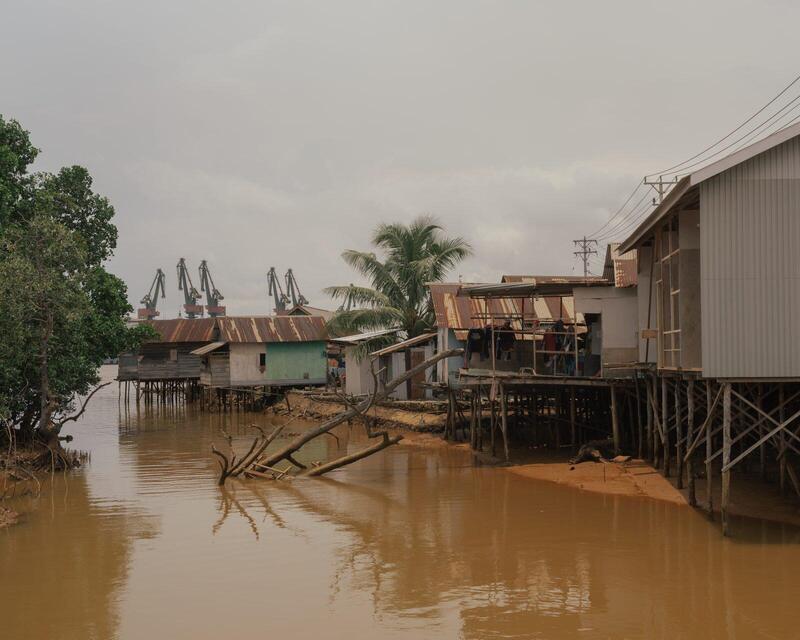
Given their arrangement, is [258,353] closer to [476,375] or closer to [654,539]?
[476,375]

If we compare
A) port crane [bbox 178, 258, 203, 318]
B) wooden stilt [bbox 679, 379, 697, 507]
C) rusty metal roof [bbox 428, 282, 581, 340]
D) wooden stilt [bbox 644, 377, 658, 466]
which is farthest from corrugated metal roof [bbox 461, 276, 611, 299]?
port crane [bbox 178, 258, 203, 318]

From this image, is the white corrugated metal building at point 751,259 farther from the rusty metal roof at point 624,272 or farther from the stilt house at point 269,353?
the stilt house at point 269,353

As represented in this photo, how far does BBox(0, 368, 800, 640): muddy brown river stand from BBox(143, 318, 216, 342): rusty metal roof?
26.5 m

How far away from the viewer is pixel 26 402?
21375 millimetres

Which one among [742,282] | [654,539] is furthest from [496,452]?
[742,282]

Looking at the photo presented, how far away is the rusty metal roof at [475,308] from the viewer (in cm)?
2431

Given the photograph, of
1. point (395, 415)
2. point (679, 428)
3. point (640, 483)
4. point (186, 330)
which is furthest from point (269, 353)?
point (679, 428)

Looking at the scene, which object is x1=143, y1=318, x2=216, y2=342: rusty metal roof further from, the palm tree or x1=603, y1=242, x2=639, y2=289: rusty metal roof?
x1=603, y1=242, x2=639, y2=289: rusty metal roof

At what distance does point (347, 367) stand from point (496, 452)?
1295 cm

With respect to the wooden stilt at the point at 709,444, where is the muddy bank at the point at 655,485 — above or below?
below

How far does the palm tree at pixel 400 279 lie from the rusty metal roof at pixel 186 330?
16.7 m

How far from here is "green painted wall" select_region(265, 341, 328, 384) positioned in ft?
127

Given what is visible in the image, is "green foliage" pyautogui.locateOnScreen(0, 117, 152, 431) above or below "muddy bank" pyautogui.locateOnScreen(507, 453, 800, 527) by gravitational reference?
above

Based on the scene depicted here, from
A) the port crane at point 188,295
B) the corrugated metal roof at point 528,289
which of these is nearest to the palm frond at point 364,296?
the corrugated metal roof at point 528,289
